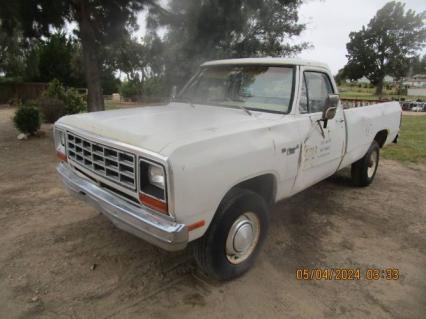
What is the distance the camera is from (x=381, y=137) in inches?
227

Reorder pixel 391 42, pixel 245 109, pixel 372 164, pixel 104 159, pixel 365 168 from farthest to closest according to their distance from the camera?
pixel 391 42, pixel 372 164, pixel 365 168, pixel 245 109, pixel 104 159

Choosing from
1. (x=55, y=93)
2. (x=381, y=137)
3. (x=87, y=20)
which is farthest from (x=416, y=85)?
(x=87, y=20)

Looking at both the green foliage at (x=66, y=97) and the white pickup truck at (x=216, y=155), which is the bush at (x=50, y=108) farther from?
the white pickup truck at (x=216, y=155)

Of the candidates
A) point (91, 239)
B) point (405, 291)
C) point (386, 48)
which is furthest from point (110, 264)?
point (386, 48)

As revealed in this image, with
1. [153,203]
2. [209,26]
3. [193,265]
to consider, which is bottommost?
[193,265]

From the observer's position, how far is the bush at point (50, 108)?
1077 centimetres

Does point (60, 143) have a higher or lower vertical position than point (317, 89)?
lower

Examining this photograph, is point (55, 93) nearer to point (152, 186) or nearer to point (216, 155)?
point (152, 186)

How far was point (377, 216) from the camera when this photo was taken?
4496 mm

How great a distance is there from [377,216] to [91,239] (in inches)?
138

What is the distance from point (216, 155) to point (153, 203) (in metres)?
0.54

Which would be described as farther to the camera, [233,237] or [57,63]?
[57,63]

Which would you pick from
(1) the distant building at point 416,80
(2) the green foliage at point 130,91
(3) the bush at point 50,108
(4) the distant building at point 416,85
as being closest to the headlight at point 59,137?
(3) the bush at point 50,108

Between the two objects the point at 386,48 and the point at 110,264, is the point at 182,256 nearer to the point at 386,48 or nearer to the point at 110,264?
the point at 110,264
